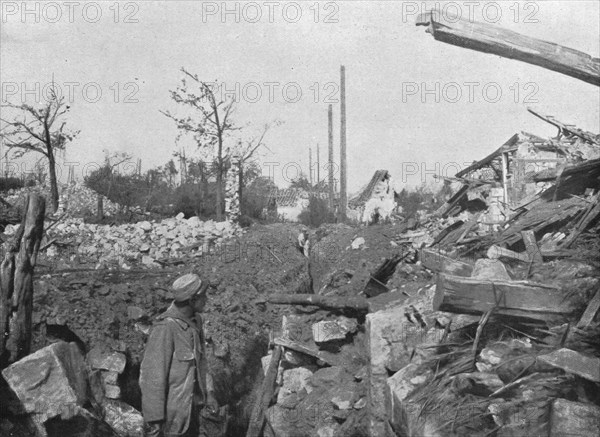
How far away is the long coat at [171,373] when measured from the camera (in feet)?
13.1

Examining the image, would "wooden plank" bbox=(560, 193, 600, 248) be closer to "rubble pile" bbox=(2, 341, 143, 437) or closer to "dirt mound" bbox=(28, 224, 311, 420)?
"rubble pile" bbox=(2, 341, 143, 437)

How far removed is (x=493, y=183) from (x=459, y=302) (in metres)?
12.8

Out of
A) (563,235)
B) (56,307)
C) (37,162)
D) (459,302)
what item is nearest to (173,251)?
(56,307)

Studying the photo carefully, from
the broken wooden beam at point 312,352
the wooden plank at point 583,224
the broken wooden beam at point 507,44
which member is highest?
the broken wooden beam at point 507,44

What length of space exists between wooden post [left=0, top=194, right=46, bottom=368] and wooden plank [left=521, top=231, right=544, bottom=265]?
191 inches

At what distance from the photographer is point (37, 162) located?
1170 inches

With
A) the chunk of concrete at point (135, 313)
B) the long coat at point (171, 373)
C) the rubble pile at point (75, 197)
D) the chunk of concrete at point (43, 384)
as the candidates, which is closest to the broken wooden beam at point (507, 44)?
the long coat at point (171, 373)

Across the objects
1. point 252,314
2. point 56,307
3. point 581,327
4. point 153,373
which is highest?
point 581,327

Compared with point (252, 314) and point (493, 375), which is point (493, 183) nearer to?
point (252, 314)

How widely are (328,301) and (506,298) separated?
3.99 metres

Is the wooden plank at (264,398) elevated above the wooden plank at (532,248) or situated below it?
below

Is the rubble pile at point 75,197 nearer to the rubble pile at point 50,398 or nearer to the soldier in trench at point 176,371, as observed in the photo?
the rubble pile at point 50,398

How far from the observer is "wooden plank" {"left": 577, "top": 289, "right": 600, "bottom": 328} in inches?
142

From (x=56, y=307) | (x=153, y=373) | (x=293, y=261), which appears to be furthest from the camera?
(x=293, y=261)
